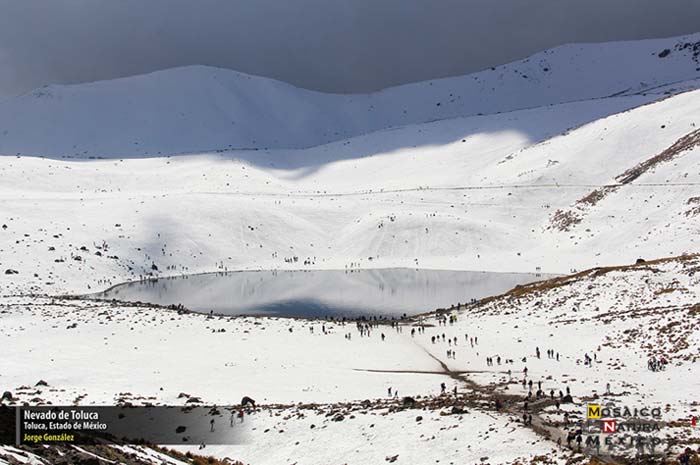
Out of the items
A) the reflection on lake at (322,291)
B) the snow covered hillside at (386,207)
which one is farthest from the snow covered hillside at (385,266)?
the reflection on lake at (322,291)

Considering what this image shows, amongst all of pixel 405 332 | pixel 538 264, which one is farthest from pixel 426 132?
pixel 405 332

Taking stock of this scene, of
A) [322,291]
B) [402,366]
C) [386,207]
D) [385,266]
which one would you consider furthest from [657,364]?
[386,207]

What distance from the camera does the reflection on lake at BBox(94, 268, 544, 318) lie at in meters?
61.1

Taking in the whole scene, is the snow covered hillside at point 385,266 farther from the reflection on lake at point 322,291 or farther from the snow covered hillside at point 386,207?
the reflection on lake at point 322,291

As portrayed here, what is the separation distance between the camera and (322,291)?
236 ft

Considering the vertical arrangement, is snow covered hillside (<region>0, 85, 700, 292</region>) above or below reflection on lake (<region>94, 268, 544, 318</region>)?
above

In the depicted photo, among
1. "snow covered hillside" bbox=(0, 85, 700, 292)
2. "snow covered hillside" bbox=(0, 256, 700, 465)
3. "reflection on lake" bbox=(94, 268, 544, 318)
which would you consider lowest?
"snow covered hillside" bbox=(0, 256, 700, 465)

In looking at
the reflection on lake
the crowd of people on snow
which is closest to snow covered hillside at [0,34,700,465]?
the crowd of people on snow

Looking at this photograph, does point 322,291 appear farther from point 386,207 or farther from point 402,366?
point 386,207

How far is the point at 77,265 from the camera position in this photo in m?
76.9

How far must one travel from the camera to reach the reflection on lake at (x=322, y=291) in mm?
61094

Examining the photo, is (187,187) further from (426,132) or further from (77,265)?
(426,132)

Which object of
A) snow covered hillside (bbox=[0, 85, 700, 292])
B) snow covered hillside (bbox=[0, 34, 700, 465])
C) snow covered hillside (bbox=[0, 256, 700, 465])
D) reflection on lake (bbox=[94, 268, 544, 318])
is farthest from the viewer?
snow covered hillside (bbox=[0, 85, 700, 292])

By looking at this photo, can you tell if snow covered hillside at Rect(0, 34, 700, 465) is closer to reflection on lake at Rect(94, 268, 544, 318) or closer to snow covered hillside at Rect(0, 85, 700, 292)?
snow covered hillside at Rect(0, 85, 700, 292)
